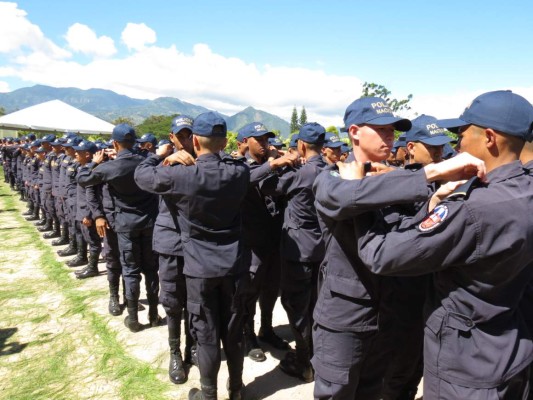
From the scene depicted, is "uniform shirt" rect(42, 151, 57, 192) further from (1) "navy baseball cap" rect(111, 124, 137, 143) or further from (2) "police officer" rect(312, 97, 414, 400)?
(2) "police officer" rect(312, 97, 414, 400)

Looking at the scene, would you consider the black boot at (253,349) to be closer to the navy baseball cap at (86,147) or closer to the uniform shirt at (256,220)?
the uniform shirt at (256,220)

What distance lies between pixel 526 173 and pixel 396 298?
3.94 ft

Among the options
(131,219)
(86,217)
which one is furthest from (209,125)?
(86,217)

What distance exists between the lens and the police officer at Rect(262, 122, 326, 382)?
391 cm

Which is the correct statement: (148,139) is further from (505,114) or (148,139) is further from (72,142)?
(505,114)

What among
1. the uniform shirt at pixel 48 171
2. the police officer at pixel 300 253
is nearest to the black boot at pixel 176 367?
the police officer at pixel 300 253

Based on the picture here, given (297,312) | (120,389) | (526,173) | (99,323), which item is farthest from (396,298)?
(99,323)

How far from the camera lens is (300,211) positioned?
4.08m

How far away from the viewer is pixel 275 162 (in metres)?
3.64

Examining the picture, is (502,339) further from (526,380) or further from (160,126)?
(160,126)

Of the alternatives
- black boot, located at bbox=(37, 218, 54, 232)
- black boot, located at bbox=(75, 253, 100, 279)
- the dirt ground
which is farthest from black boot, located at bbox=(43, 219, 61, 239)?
the dirt ground

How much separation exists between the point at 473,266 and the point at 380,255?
0.43m

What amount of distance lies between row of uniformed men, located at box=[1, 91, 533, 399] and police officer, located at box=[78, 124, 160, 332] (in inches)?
41.6

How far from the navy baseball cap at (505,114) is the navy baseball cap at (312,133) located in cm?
239
